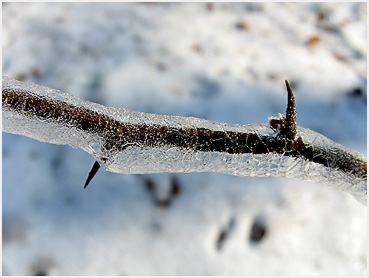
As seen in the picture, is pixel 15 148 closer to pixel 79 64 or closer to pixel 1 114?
pixel 79 64

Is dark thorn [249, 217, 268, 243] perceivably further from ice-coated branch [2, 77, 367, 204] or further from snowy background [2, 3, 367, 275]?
ice-coated branch [2, 77, 367, 204]

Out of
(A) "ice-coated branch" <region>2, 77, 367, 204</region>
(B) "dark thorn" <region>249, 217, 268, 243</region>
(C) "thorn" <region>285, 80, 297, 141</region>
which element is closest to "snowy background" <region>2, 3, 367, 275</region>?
(B) "dark thorn" <region>249, 217, 268, 243</region>

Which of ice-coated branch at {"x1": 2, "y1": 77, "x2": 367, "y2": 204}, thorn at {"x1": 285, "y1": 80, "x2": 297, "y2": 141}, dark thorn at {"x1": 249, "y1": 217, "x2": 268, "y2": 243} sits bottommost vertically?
dark thorn at {"x1": 249, "y1": 217, "x2": 268, "y2": 243}

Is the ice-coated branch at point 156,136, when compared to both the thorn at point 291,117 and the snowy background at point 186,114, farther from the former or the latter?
the snowy background at point 186,114

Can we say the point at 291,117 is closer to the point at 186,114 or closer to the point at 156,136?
the point at 156,136

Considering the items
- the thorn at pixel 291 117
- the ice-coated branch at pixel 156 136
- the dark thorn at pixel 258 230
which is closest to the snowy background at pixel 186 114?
the dark thorn at pixel 258 230

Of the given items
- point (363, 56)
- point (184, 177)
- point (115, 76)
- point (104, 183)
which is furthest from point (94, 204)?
point (363, 56)
